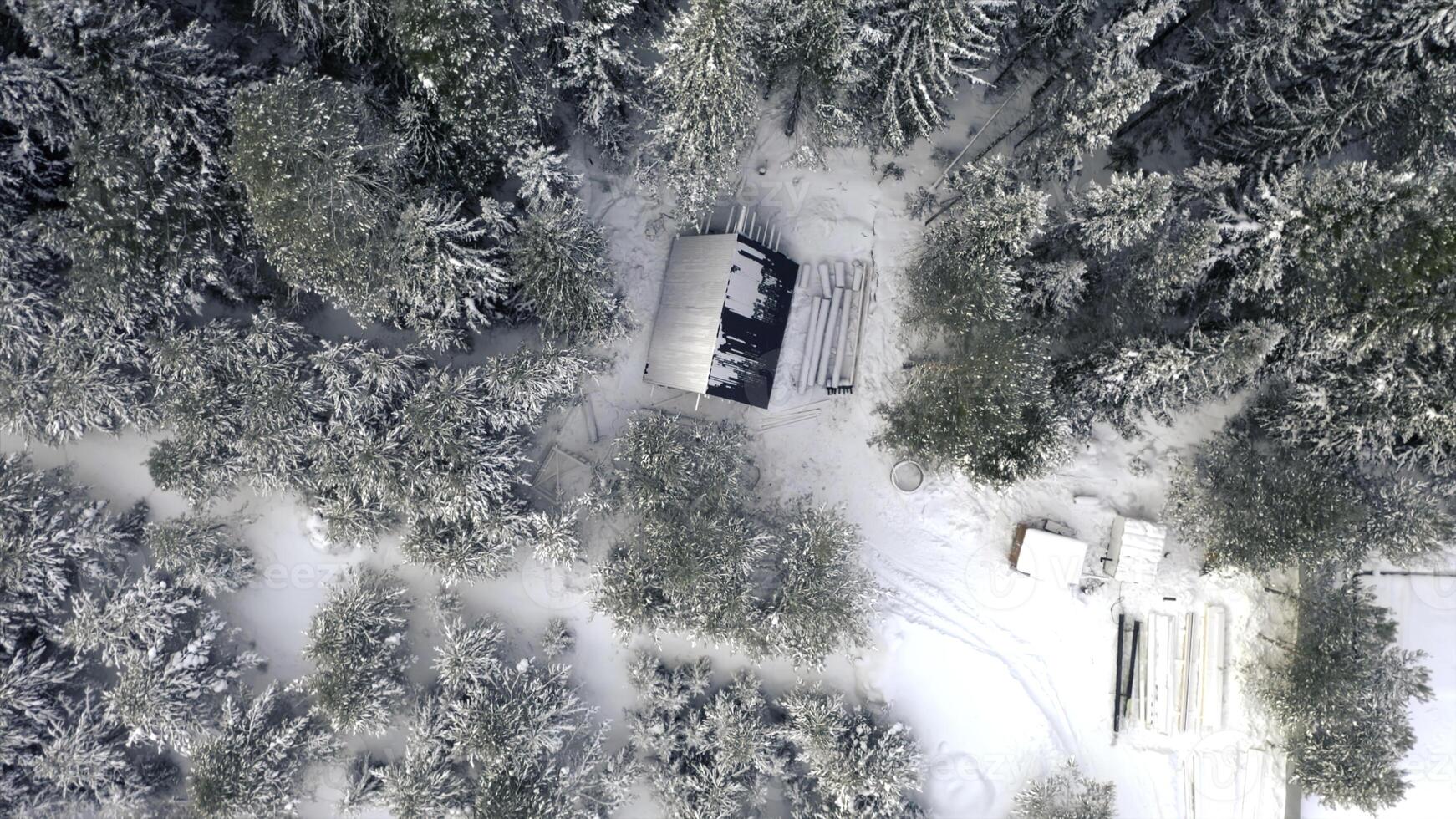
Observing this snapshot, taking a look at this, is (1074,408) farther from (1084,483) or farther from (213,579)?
(213,579)

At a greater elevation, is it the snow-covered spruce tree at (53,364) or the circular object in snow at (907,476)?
the circular object in snow at (907,476)

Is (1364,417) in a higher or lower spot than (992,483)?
higher

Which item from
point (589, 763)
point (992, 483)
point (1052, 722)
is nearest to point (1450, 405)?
point (992, 483)

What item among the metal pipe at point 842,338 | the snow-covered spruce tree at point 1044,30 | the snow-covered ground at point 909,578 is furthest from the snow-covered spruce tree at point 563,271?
the snow-covered spruce tree at point 1044,30

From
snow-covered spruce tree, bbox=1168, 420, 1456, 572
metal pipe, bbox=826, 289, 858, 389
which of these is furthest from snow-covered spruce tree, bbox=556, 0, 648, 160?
snow-covered spruce tree, bbox=1168, 420, 1456, 572

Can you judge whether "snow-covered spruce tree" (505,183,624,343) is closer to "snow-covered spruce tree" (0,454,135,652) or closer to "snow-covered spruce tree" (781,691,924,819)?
"snow-covered spruce tree" (781,691,924,819)

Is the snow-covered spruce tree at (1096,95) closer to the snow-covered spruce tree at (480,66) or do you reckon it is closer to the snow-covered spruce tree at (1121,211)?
the snow-covered spruce tree at (1121,211)

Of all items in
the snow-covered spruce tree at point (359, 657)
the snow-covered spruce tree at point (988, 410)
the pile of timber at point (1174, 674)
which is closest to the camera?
the snow-covered spruce tree at point (988, 410)

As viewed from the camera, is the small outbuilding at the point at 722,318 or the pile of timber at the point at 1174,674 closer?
the small outbuilding at the point at 722,318
